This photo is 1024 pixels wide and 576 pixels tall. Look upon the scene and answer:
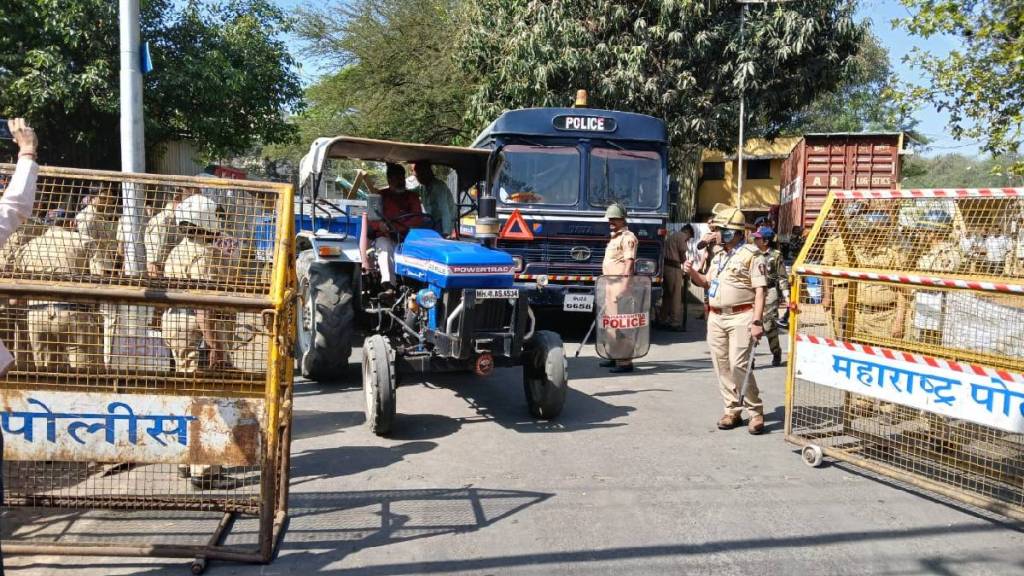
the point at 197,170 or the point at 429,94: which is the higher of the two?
the point at 429,94

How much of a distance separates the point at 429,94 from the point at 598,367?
13275mm

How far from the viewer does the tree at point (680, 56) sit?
15.0m

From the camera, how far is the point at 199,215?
14.6ft

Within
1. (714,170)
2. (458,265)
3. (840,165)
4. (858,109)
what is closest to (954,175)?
(858,109)

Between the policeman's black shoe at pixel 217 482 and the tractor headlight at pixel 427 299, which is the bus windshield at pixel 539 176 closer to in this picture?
the tractor headlight at pixel 427 299

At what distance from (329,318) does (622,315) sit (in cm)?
288

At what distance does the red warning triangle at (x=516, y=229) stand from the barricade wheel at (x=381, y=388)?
169 inches

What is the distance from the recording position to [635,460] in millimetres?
5648

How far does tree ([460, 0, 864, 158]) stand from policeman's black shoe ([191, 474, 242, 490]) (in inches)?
457

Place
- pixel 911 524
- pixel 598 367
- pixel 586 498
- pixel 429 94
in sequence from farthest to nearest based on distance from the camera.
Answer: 1. pixel 429 94
2. pixel 598 367
3. pixel 586 498
4. pixel 911 524

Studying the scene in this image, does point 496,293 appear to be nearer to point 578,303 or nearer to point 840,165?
point 578,303

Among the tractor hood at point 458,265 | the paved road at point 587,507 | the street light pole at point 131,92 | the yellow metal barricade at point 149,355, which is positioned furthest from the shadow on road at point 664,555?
the street light pole at point 131,92

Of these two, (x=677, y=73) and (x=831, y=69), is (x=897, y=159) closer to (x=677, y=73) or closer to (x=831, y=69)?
(x=831, y=69)

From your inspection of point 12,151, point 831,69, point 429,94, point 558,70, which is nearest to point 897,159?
point 831,69
